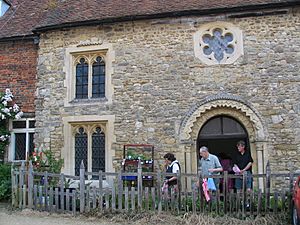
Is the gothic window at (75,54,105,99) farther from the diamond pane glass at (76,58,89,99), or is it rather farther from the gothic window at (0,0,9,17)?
the gothic window at (0,0,9,17)

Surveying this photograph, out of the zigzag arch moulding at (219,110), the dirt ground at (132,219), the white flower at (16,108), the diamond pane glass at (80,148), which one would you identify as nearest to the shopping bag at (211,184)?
the dirt ground at (132,219)

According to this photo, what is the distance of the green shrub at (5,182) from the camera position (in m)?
10.2

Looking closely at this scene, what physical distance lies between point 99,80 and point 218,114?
385 centimetres

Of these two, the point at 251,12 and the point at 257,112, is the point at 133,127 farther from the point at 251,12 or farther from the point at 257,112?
the point at 251,12

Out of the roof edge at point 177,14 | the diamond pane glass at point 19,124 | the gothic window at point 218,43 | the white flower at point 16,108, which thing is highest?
the roof edge at point 177,14

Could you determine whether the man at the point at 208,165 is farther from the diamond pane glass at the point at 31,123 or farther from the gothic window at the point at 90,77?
the diamond pane glass at the point at 31,123

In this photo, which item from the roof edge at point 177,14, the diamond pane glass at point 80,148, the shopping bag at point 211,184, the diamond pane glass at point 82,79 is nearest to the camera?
the shopping bag at point 211,184

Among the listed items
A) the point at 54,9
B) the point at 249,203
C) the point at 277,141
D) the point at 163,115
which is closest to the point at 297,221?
the point at 249,203

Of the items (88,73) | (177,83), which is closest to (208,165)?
(177,83)

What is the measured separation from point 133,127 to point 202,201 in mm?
3548

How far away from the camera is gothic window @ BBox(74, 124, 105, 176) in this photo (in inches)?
428

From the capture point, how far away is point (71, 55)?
37.6ft

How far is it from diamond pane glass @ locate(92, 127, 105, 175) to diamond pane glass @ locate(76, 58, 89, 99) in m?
1.25

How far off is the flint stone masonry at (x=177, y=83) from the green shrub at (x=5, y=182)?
122 centimetres
